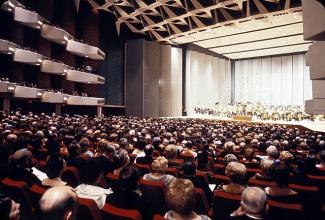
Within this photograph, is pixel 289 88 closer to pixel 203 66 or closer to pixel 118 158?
pixel 203 66

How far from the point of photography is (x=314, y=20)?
5.46 meters

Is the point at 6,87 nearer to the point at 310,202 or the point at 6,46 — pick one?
the point at 6,46

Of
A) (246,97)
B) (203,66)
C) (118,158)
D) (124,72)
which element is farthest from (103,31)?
(118,158)

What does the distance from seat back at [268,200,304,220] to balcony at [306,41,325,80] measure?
12.3ft

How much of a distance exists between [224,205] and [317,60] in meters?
4.13

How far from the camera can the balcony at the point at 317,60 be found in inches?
234

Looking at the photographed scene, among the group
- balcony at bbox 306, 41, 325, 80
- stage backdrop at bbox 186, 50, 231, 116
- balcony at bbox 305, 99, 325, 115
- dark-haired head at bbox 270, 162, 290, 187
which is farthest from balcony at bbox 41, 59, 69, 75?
dark-haired head at bbox 270, 162, 290, 187

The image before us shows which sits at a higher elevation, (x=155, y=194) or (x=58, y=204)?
(x=58, y=204)

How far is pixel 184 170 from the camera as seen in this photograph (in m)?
4.01

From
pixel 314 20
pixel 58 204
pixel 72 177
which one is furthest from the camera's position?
pixel 314 20

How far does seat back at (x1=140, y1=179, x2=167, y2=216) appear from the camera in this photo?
147 inches

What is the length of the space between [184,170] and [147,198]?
0.58m

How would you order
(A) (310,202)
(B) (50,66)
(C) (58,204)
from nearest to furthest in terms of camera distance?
(C) (58,204), (A) (310,202), (B) (50,66)

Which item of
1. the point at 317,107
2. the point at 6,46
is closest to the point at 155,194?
the point at 317,107
